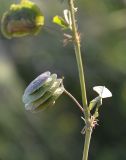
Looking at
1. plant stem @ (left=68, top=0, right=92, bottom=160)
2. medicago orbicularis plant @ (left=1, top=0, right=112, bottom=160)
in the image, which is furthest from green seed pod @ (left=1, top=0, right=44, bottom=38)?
plant stem @ (left=68, top=0, right=92, bottom=160)

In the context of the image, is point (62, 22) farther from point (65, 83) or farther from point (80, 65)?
point (65, 83)

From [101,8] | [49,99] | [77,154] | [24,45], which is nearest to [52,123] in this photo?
[77,154]

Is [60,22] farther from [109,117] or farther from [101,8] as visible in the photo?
[101,8]

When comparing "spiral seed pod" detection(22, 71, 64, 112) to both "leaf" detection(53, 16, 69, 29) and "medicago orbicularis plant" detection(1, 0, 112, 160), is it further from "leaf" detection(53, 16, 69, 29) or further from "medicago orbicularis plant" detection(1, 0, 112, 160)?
"leaf" detection(53, 16, 69, 29)

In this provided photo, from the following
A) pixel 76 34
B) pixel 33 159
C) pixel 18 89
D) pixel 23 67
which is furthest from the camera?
pixel 23 67

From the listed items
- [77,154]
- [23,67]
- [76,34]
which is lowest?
[77,154]

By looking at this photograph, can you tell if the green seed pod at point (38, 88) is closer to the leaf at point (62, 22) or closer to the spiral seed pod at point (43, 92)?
the spiral seed pod at point (43, 92)

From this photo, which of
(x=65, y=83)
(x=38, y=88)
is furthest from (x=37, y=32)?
(x=65, y=83)
